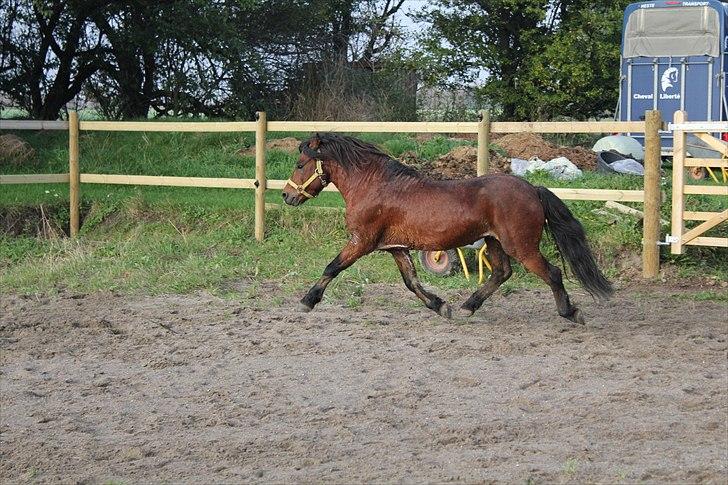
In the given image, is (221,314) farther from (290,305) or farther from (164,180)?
(164,180)

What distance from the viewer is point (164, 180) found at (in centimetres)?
1283

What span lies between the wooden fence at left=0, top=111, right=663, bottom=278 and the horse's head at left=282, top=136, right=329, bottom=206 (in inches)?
108

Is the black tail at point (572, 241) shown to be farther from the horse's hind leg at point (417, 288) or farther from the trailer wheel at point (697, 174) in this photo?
the trailer wheel at point (697, 174)

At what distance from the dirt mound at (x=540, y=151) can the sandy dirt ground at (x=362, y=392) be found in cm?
737

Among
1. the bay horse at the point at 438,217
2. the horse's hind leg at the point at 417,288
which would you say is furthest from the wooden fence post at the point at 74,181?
the horse's hind leg at the point at 417,288

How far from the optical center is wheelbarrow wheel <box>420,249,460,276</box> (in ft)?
34.0

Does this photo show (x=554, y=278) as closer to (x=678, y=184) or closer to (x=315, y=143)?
(x=315, y=143)

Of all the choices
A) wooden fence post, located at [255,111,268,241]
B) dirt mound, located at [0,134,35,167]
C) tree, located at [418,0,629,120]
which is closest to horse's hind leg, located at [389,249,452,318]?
wooden fence post, located at [255,111,268,241]

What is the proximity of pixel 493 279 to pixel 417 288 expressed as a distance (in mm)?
626

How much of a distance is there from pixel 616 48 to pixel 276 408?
19.1 m

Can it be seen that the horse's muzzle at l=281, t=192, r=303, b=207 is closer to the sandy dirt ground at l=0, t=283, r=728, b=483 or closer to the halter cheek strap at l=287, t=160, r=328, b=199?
the halter cheek strap at l=287, t=160, r=328, b=199

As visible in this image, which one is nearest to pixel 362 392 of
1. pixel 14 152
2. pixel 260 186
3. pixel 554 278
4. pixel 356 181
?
pixel 554 278

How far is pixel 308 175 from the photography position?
8.63 metres

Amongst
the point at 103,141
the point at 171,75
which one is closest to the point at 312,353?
the point at 103,141
